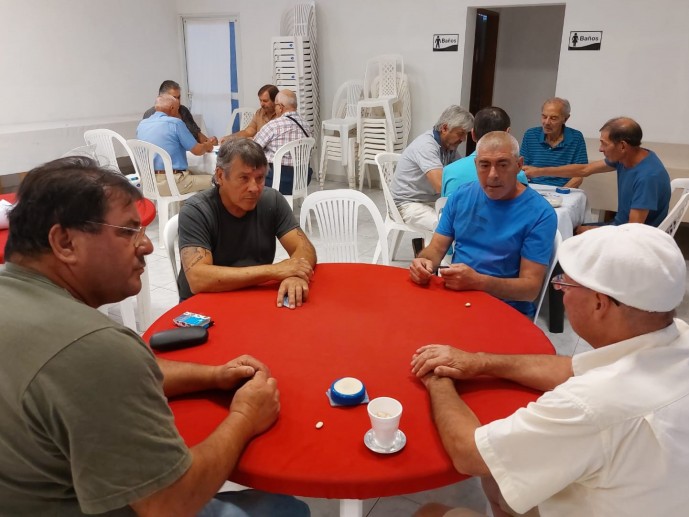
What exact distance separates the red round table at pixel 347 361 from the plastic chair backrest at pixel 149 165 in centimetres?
282

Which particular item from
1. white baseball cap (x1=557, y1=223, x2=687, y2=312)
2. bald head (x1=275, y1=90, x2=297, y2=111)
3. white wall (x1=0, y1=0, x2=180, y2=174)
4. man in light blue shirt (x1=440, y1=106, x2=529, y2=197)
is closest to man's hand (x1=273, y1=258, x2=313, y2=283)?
white baseball cap (x1=557, y1=223, x2=687, y2=312)

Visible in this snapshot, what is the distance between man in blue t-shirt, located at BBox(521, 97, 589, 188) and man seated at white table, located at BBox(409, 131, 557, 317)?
2.05 m

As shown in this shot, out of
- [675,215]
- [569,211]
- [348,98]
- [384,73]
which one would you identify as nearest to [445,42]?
[384,73]

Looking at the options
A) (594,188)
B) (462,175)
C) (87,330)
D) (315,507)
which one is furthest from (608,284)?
(594,188)

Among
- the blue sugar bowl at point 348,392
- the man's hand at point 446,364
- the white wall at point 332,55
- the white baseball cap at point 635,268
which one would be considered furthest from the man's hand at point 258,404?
the white wall at point 332,55

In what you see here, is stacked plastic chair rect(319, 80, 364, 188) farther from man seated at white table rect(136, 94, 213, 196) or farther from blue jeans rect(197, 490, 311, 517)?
blue jeans rect(197, 490, 311, 517)

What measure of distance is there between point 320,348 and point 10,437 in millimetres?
829


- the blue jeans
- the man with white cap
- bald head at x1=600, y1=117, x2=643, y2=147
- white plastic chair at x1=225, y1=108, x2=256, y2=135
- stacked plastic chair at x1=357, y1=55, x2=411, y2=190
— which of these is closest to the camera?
the man with white cap

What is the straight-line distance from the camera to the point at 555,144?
13.9 ft

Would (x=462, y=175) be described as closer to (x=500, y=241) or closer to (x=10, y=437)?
(x=500, y=241)

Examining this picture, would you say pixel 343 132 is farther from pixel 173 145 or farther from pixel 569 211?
pixel 569 211

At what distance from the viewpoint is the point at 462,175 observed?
3.09 meters

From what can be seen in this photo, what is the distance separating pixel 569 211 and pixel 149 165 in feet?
11.0

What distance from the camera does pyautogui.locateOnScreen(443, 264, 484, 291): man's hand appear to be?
191 cm
